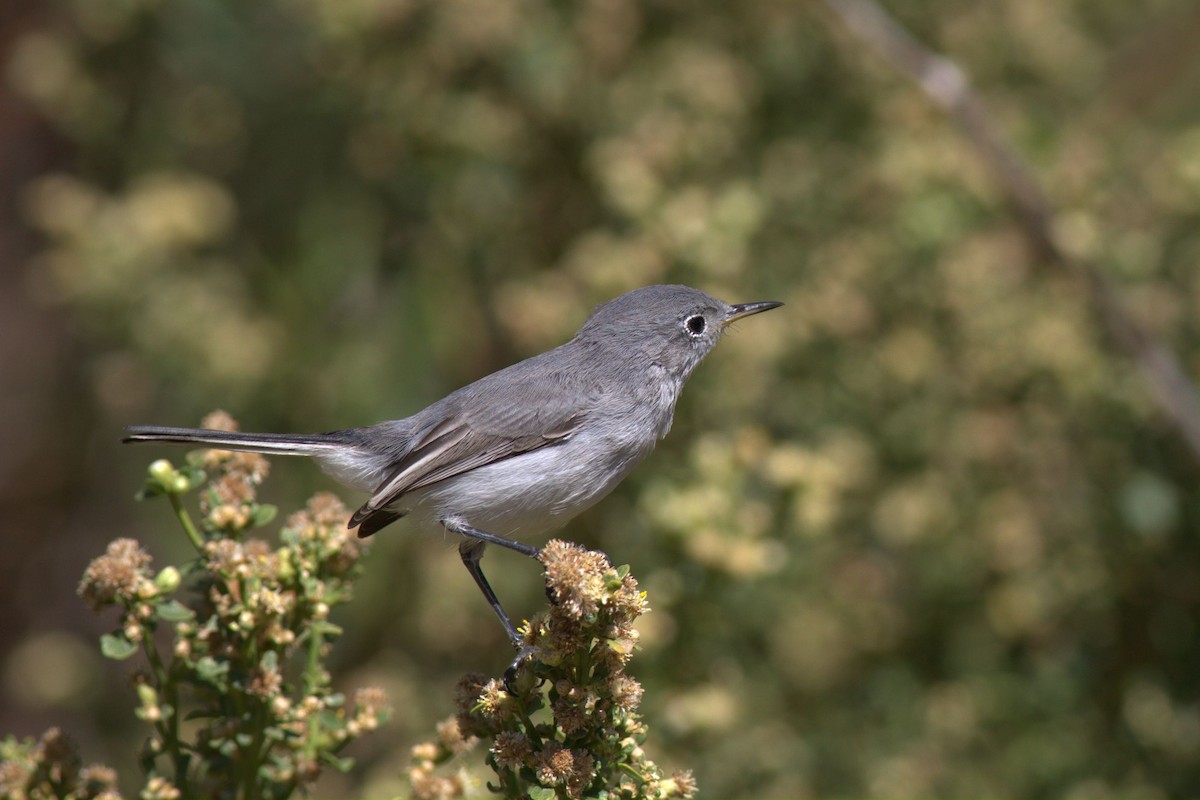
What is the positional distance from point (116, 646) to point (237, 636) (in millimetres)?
194

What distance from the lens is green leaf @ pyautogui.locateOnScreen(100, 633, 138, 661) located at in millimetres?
1956

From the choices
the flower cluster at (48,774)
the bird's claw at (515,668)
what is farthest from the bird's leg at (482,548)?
the flower cluster at (48,774)

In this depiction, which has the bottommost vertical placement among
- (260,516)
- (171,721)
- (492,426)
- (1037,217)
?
(171,721)

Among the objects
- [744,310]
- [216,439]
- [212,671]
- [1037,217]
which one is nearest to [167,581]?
[212,671]

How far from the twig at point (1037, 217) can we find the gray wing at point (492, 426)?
53.5 inches

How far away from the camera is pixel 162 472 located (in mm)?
2084

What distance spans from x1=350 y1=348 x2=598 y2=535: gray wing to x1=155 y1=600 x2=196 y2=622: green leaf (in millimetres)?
837

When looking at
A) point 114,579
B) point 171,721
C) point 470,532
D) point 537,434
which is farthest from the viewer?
point 537,434

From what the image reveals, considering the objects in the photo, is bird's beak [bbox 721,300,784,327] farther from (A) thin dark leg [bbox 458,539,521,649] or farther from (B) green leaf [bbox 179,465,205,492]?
(B) green leaf [bbox 179,465,205,492]

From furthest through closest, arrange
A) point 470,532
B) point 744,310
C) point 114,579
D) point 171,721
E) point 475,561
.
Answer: point 744,310
point 475,561
point 470,532
point 171,721
point 114,579

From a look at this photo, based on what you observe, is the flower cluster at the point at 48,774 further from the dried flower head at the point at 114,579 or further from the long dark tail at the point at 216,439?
the long dark tail at the point at 216,439

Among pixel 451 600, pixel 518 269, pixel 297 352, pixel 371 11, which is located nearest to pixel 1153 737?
pixel 451 600

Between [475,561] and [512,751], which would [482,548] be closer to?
[475,561]

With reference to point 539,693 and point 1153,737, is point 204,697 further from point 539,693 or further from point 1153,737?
point 1153,737
